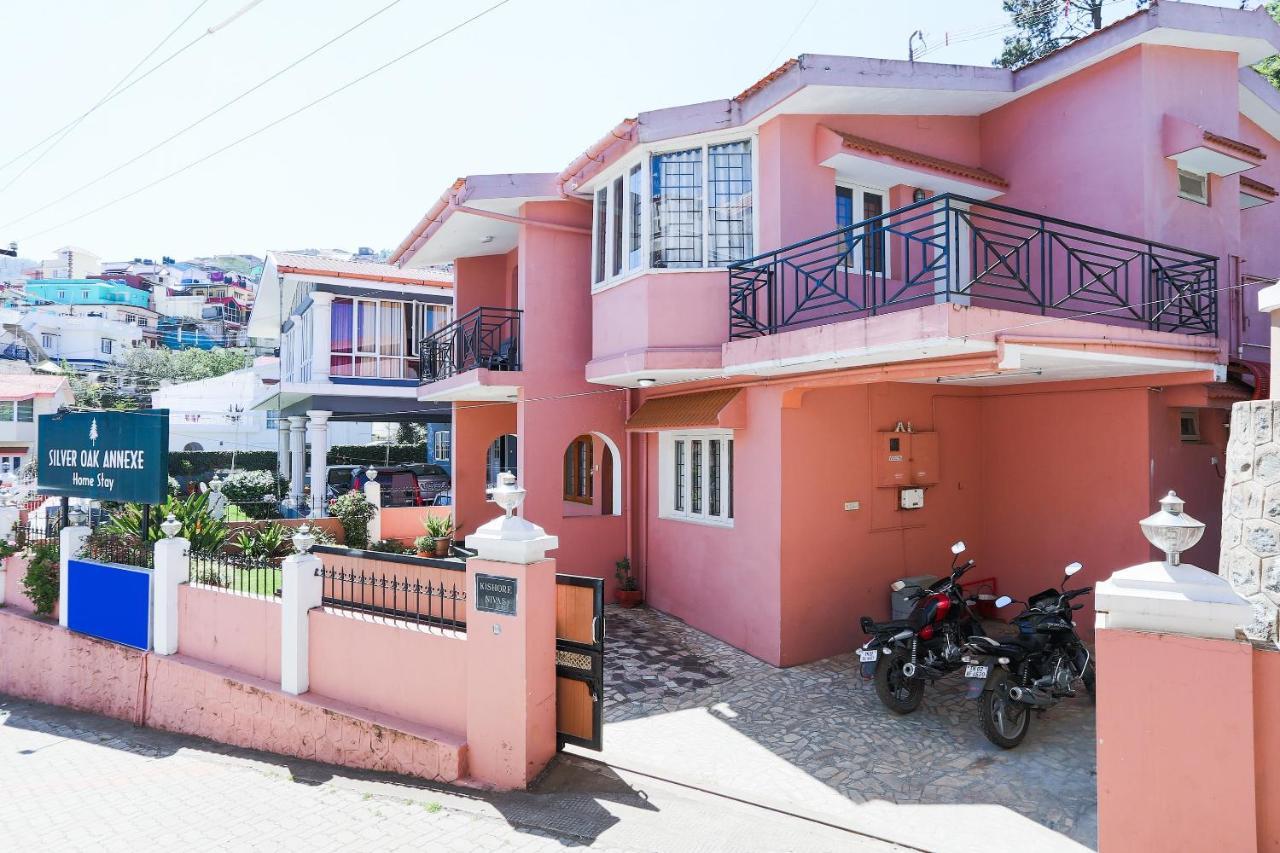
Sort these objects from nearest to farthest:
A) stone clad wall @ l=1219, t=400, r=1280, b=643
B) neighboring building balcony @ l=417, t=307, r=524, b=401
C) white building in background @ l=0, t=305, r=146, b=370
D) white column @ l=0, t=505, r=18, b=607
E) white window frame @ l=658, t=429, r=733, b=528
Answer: stone clad wall @ l=1219, t=400, r=1280, b=643, white window frame @ l=658, t=429, r=733, b=528, neighboring building balcony @ l=417, t=307, r=524, b=401, white column @ l=0, t=505, r=18, b=607, white building in background @ l=0, t=305, r=146, b=370

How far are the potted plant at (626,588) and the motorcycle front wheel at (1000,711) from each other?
20.1ft

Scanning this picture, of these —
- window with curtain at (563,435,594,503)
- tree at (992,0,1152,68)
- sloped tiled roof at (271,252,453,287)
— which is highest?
tree at (992,0,1152,68)

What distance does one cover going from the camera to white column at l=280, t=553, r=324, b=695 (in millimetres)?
7371

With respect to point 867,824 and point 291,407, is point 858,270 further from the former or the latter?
point 291,407

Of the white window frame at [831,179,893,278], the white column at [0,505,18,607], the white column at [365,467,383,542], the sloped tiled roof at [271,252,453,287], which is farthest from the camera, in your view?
the sloped tiled roof at [271,252,453,287]

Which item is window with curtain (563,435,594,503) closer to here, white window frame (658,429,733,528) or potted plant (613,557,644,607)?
potted plant (613,557,644,607)

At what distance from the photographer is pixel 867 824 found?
5121mm

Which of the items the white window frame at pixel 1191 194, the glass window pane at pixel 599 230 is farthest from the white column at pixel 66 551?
the white window frame at pixel 1191 194

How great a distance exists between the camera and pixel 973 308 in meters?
6.27

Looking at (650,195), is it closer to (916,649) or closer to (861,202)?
(861,202)

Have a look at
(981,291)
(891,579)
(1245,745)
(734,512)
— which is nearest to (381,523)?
(734,512)

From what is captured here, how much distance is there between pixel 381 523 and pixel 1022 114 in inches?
562

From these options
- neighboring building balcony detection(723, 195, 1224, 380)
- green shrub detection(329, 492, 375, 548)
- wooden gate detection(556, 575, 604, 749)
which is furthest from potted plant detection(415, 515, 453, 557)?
wooden gate detection(556, 575, 604, 749)

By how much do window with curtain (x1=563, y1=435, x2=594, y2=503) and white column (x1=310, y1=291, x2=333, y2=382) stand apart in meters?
7.33
